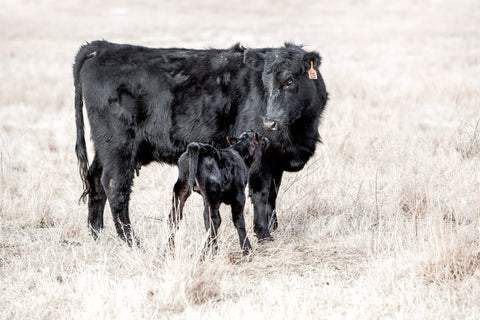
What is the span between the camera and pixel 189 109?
622 cm

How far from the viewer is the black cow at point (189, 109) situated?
6121 millimetres

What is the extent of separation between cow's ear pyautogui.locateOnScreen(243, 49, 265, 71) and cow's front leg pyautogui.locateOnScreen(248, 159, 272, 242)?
0.97 metres

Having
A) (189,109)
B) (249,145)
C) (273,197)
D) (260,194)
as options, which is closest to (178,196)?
(249,145)

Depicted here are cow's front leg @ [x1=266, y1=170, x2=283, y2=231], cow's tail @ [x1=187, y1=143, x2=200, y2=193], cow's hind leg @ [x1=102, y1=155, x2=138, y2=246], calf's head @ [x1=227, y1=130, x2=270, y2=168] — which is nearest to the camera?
cow's tail @ [x1=187, y1=143, x2=200, y2=193]

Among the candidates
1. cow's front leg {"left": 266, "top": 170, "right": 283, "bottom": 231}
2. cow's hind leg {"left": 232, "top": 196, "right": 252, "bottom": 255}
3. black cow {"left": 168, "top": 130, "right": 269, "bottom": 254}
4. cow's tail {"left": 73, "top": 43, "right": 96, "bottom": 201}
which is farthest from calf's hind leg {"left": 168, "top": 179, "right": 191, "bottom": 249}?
cow's tail {"left": 73, "top": 43, "right": 96, "bottom": 201}

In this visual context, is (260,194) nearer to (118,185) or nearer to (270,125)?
(270,125)

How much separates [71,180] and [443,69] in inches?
470

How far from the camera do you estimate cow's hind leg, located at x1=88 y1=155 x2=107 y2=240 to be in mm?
6457

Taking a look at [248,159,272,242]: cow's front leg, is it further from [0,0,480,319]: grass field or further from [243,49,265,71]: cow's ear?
[243,49,265,71]: cow's ear

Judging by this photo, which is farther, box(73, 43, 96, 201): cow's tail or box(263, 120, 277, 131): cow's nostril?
box(73, 43, 96, 201): cow's tail

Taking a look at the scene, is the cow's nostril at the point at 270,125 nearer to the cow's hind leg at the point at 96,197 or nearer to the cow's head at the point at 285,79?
the cow's head at the point at 285,79

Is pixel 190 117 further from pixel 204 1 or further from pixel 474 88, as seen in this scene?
pixel 204 1

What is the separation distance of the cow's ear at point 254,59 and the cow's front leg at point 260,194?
97cm

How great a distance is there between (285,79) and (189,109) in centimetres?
102
